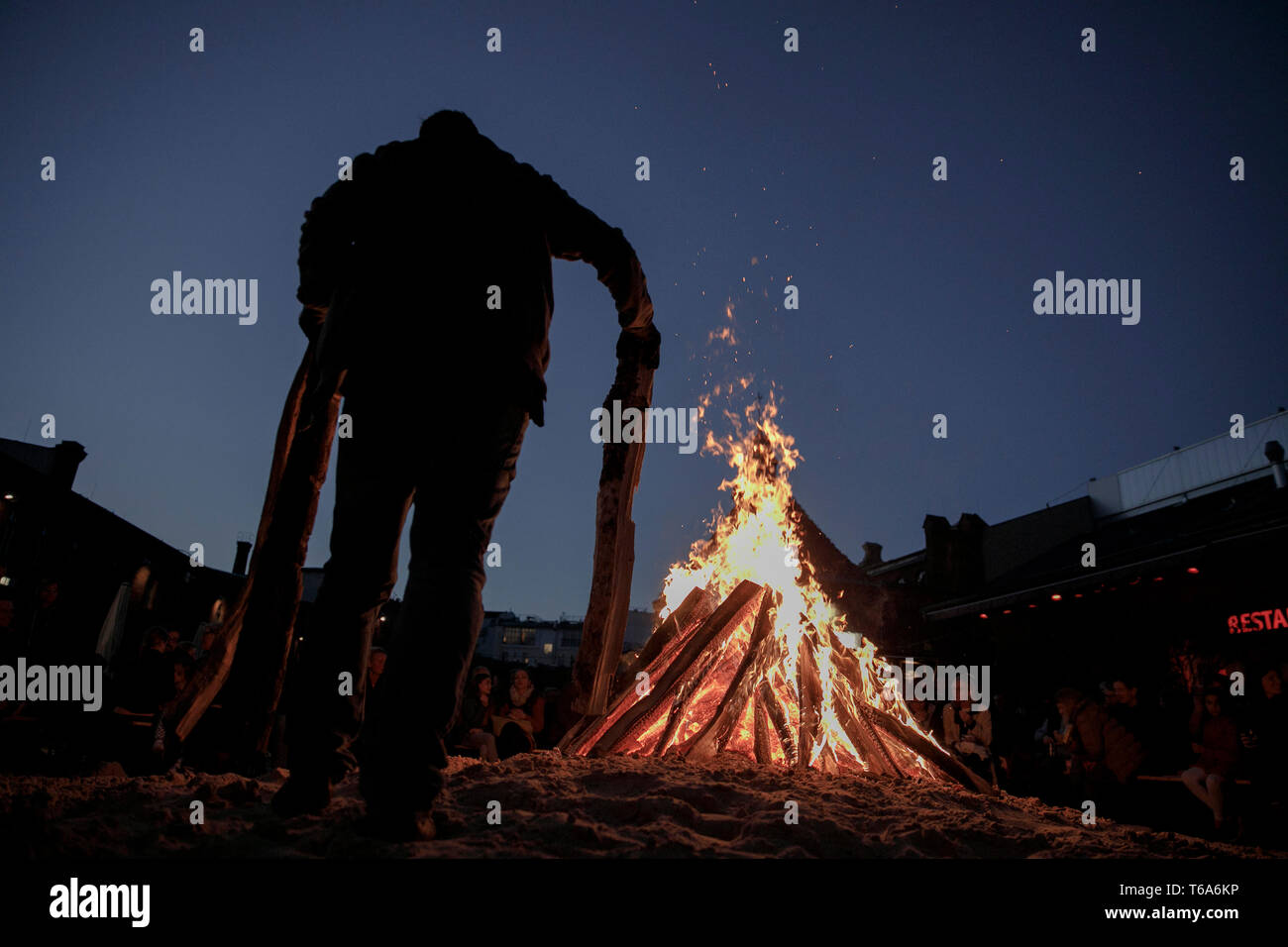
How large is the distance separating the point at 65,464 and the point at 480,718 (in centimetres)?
2264

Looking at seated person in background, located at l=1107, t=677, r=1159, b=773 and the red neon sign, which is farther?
the red neon sign

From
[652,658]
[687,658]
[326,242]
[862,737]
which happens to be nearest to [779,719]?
[862,737]

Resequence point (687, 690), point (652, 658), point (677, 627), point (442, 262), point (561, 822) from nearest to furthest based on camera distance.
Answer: point (561, 822), point (442, 262), point (687, 690), point (652, 658), point (677, 627)

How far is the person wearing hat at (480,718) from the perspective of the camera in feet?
21.6

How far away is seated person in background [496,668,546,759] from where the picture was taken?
21.1 ft

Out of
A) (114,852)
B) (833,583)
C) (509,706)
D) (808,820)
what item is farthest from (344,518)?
(833,583)

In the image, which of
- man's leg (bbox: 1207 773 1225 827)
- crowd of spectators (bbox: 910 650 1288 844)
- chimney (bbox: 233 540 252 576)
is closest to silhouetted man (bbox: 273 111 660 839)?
crowd of spectators (bbox: 910 650 1288 844)

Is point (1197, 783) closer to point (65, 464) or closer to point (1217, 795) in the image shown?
point (1217, 795)

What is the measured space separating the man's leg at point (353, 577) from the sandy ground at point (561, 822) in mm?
246

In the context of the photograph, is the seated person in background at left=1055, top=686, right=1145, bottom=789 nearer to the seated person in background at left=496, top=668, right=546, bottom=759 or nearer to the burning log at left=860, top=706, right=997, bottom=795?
the burning log at left=860, top=706, right=997, bottom=795

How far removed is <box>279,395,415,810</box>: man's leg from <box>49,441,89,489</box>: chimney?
26.3m

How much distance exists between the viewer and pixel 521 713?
295 inches

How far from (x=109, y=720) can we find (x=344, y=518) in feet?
16.3
